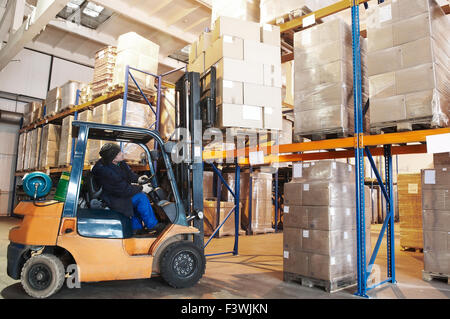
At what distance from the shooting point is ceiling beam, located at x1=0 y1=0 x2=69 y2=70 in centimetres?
682

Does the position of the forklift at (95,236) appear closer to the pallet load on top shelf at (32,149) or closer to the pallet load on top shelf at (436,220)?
the pallet load on top shelf at (436,220)

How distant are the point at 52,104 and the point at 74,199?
26.5 feet

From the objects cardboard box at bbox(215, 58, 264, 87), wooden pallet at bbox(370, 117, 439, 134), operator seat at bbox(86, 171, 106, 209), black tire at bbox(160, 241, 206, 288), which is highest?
cardboard box at bbox(215, 58, 264, 87)

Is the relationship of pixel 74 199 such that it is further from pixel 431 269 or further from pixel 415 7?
pixel 431 269

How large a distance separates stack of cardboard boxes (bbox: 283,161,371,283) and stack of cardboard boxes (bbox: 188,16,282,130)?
0.86 m

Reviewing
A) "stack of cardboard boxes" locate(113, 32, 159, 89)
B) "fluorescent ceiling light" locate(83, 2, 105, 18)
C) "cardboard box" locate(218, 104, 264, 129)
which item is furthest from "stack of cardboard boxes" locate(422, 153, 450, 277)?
"fluorescent ceiling light" locate(83, 2, 105, 18)

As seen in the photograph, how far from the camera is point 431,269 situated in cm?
441

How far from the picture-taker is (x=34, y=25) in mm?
7551

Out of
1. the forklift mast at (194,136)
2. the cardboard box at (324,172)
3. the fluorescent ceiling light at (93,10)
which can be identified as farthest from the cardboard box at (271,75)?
the fluorescent ceiling light at (93,10)

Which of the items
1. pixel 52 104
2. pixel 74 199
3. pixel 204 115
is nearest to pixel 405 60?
pixel 204 115

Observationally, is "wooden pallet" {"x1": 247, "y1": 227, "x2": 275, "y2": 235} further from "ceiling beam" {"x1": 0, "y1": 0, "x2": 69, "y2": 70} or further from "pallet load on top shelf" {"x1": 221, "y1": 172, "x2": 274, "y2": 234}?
"ceiling beam" {"x1": 0, "y1": 0, "x2": 69, "y2": 70}

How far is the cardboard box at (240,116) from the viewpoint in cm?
408

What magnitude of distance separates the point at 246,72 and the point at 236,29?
0.58 metres

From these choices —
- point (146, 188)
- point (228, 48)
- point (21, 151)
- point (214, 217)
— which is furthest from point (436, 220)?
point (21, 151)
